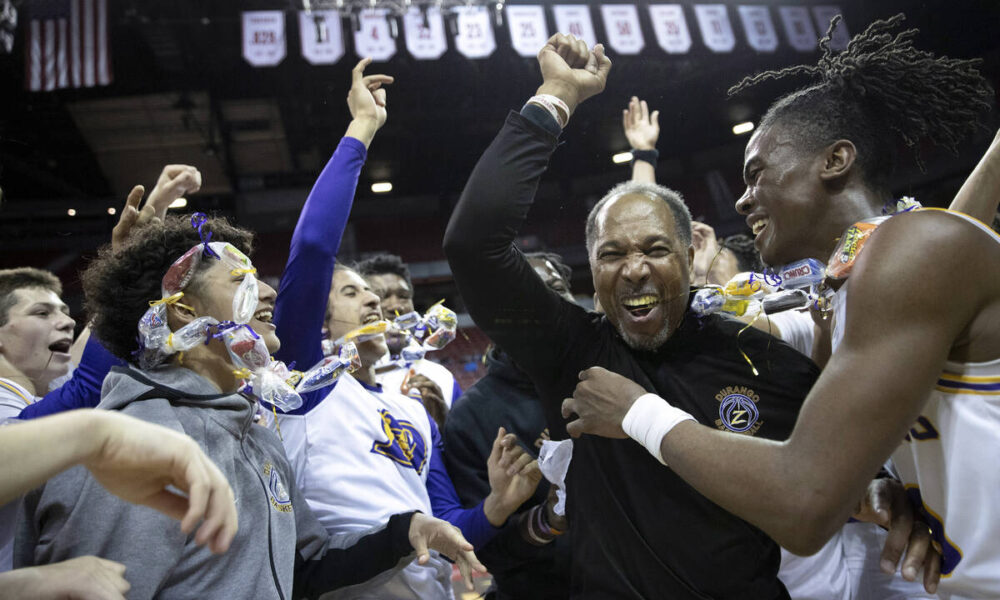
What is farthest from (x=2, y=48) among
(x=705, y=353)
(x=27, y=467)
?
(x=705, y=353)

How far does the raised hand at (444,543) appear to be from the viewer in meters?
1.67

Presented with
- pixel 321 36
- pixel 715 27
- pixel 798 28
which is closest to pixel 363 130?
pixel 715 27

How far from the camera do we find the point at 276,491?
1.64m

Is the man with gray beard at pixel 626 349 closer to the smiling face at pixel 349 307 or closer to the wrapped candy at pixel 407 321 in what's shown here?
the smiling face at pixel 349 307

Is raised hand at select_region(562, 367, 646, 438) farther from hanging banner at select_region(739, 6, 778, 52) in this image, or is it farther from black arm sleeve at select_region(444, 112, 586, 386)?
hanging banner at select_region(739, 6, 778, 52)

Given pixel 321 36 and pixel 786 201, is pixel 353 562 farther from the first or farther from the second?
pixel 321 36

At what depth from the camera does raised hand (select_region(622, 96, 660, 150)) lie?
8.79ft

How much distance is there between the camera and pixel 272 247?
9.49ft

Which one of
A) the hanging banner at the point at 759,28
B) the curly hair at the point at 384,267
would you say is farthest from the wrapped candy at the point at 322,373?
the hanging banner at the point at 759,28

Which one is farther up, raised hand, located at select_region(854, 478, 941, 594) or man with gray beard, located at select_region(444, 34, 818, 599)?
man with gray beard, located at select_region(444, 34, 818, 599)

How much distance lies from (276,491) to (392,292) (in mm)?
2011

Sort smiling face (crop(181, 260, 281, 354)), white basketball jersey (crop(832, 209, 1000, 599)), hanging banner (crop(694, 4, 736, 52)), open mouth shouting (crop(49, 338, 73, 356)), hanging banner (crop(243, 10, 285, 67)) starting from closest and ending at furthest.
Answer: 1. white basketball jersey (crop(832, 209, 1000, 599))
2. smiling face (crop(181, 260, 281, 354))
3. open mouth shouting (crop(49, 338, 73, 356))
4. hanging banner (crop(694, 4, 736, 52))
5. hanging banner (crop(243, 10, 285, 67))

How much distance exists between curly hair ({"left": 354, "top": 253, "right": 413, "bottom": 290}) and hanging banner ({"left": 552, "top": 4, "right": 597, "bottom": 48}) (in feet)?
7.61

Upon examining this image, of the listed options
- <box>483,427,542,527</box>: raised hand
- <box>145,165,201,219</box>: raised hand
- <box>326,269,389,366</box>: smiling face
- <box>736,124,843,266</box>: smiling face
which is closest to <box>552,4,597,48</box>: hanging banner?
Result: <box>326,269,389,366</box>: smiling face
